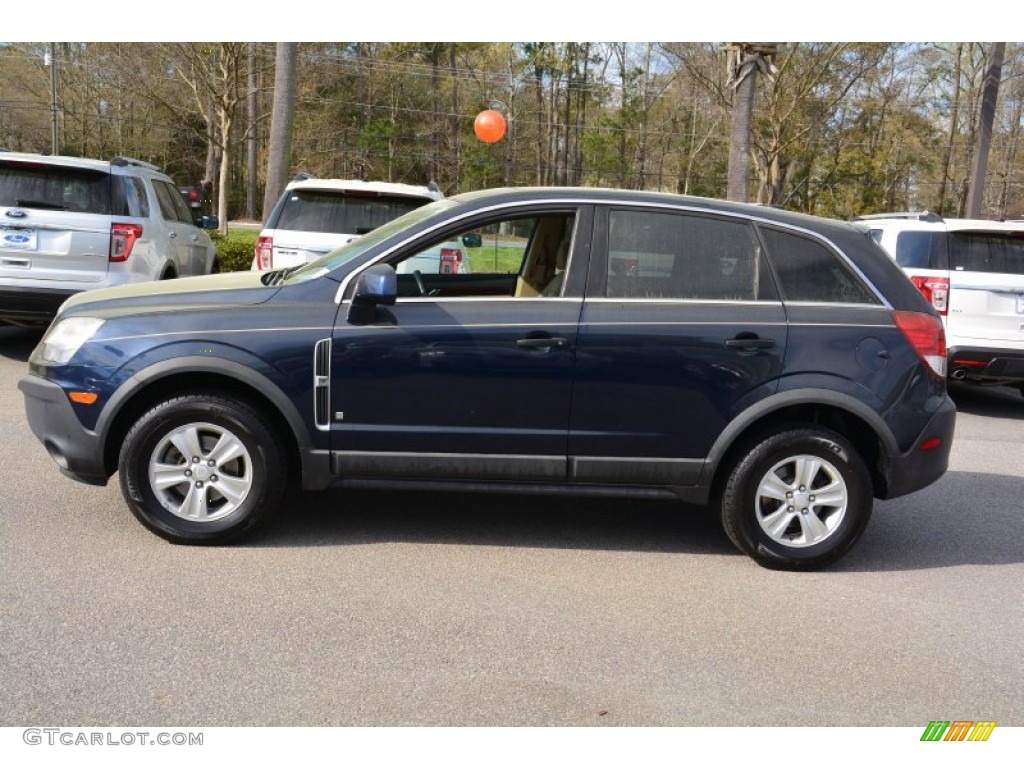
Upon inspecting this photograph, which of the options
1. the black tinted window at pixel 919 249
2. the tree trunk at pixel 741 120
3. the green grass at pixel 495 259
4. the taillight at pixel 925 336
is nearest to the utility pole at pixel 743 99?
the tree trunk at pixel 741 120

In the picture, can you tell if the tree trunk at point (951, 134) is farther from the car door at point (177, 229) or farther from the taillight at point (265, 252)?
the taillight at point (265, 252)

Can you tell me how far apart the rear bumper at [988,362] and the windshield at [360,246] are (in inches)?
238

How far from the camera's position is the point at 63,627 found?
3883 mm

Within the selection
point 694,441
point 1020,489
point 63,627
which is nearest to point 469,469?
point 694,441

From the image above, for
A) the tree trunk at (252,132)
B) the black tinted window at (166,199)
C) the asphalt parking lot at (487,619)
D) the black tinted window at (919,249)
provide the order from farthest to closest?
the tree trunk at (252,132) < the black tinted window at (166,199) < the black tinted window at (919,249) < the asphalt parking lot at (487,619)

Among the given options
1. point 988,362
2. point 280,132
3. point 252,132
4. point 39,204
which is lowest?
point 988,362

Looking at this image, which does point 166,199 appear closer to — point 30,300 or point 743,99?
point 30,300

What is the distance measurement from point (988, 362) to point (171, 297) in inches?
296

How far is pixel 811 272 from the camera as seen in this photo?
16.5 feet

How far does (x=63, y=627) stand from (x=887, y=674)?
10.6 ft

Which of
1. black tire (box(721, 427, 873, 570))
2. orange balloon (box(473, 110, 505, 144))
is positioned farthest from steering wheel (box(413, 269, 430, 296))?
orange balloon (box(473, 110, 505, 144))

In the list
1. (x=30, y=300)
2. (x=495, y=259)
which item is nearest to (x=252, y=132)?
(x=30, y=300)

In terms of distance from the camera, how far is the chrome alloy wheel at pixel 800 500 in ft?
16.2
